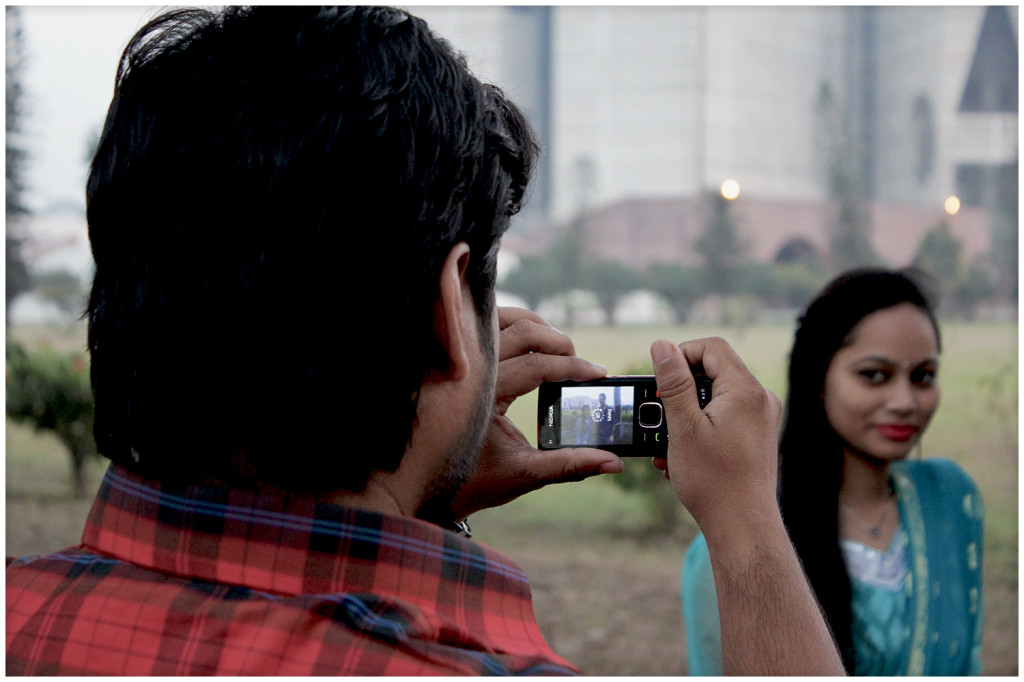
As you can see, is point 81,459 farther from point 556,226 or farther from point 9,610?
point 9,610

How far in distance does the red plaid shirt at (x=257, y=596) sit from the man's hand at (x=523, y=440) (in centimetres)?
35

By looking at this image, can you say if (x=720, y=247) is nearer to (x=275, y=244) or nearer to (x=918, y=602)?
(x=918, y=602)

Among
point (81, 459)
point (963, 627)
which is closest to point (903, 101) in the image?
point (963, 627)

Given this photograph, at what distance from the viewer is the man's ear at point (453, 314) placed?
787 mm

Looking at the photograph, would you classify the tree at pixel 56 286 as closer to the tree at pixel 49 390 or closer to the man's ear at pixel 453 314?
the tree at pixel 49 390

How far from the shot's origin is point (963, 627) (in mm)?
2152

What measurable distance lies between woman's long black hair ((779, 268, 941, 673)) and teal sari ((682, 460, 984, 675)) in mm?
203

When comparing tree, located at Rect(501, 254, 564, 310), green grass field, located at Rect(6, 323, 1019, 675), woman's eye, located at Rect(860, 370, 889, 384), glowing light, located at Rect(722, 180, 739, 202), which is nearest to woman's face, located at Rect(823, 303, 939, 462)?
woman's eye, located at Rect(860, 370, 889, 384)

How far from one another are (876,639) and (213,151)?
203 centimetres

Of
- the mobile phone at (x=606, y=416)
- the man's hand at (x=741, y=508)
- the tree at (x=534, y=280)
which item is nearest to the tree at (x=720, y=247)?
the tree at (x=534, y=280)

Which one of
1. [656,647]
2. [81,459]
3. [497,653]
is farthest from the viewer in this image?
[81,459]

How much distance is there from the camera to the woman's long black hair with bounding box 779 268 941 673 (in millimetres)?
2279

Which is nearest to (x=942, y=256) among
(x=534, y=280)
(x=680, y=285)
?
(x=680, y=285)

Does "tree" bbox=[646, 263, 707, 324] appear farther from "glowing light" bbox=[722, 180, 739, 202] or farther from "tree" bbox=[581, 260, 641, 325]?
"glowing light" bbox=[722, 180, 739, 202]
